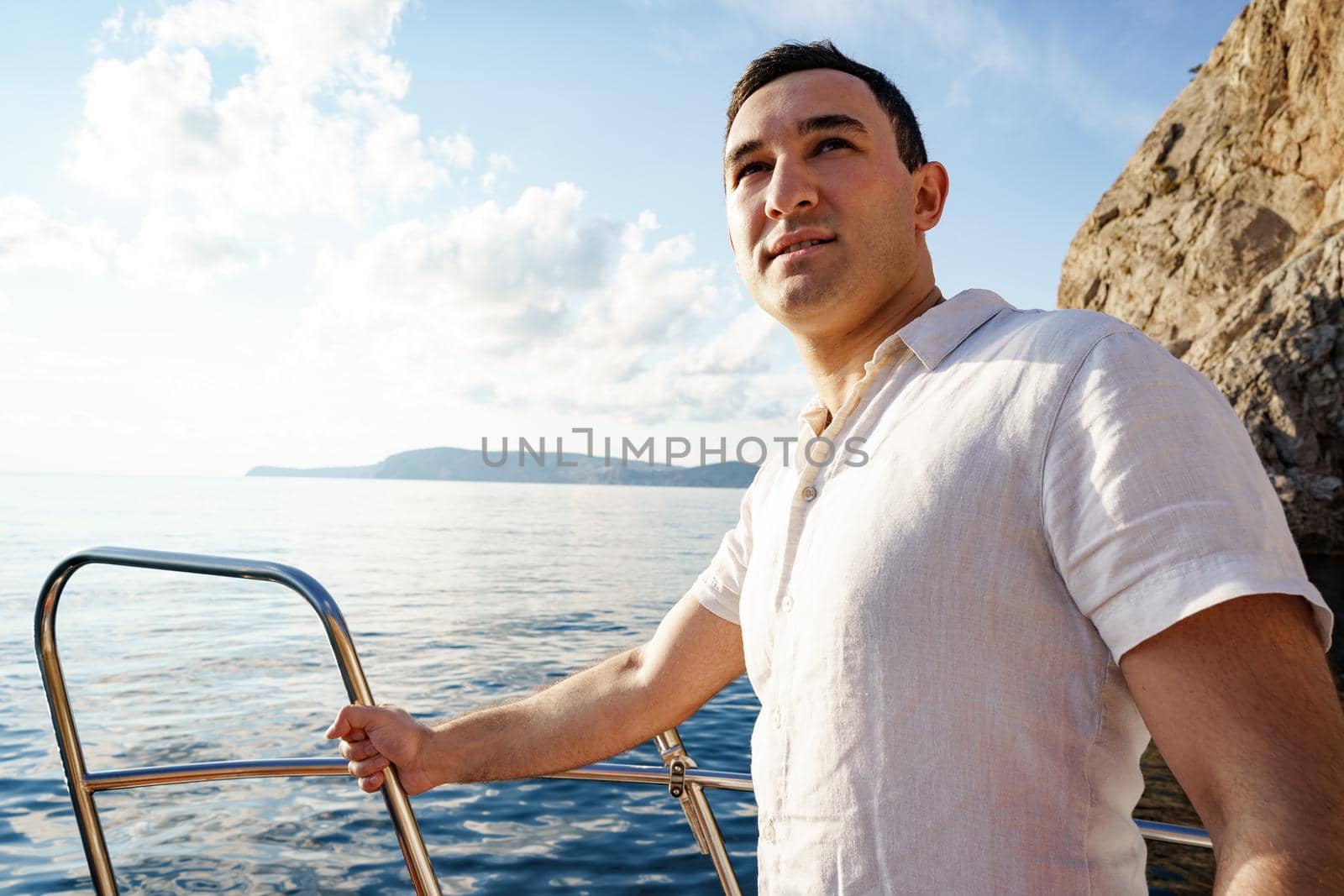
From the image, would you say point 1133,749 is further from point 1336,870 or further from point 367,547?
point 367,547

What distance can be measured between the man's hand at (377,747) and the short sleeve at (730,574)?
55cm

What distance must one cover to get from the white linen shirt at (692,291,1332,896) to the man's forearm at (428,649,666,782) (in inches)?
23.9

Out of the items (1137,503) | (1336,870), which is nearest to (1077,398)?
(1137,503)

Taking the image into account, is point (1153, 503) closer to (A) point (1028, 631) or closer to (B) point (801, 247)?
(A) point (1028, 631)

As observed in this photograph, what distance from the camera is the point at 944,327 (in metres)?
1.11

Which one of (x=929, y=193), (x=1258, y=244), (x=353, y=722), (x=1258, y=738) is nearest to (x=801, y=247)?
(x=929, y=193)

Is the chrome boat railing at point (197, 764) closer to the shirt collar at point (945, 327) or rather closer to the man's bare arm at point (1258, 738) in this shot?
the man's bare arm at point (1258, 738)

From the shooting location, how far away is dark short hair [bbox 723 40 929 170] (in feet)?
4.76

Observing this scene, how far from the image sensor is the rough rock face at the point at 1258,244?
60.1 ft

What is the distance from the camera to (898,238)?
1.36 metres

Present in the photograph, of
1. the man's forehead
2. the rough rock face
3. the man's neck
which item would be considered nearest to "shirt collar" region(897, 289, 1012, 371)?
the man's neck

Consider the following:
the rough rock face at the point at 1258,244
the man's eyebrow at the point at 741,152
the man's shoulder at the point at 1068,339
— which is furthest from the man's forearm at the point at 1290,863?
the rough rock face at the point at 1258,244

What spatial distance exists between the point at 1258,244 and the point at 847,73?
27.0 m

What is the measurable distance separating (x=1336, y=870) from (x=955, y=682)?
0.31 meters
